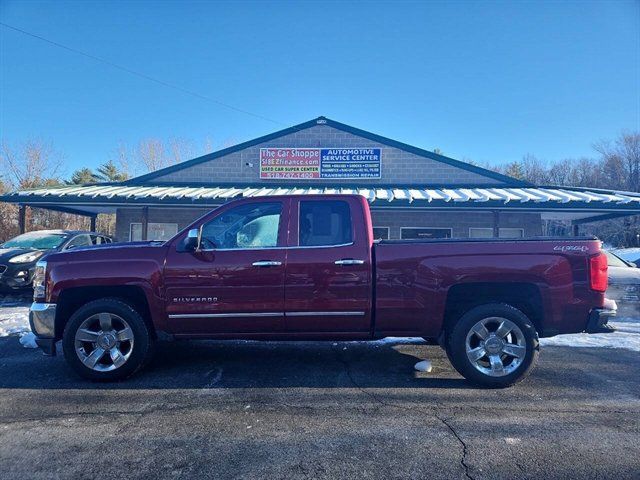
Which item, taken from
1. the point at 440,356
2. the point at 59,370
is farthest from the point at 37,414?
the point at 440,356

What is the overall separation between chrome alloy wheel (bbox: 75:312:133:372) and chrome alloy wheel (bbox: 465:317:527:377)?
3630 millimetres

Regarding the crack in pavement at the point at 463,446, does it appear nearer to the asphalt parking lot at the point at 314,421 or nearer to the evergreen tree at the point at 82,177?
the asphalt parking lot at the point at 314,421

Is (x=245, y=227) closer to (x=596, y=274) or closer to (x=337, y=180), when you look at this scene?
(x=596, y=274)

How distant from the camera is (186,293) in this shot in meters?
4.32

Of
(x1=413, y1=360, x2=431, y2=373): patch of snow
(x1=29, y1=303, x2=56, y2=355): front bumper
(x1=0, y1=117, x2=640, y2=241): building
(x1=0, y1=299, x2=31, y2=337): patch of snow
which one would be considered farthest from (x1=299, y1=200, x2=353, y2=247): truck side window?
(x1=0, y1=117, x2=640, y2=241): building

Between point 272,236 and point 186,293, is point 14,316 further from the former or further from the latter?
point 272,236

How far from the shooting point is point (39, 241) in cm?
1038

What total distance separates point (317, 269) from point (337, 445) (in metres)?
1.75

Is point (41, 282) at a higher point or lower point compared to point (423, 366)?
higher

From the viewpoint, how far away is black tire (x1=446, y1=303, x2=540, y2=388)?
4203mm

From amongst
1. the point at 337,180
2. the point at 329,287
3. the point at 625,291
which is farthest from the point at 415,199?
the point at 329,287

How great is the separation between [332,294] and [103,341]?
248 centimetres

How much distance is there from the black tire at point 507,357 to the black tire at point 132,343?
3.27 metres

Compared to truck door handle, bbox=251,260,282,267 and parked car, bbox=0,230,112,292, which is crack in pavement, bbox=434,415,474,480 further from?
parked car, bbox=0,230,112,292
